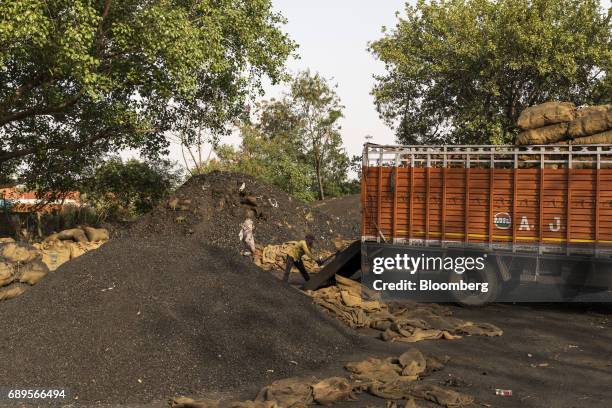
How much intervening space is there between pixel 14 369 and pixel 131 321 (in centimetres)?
174

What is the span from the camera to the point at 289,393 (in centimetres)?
838

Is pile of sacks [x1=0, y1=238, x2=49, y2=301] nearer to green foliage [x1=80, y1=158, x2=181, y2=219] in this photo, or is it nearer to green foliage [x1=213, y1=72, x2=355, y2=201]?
green foliage [x1=80, y1=158, x2=181, y2=219]

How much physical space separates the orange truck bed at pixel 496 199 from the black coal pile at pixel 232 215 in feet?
34.2

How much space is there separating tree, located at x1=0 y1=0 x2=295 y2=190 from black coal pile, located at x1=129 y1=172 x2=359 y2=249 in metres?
2.44

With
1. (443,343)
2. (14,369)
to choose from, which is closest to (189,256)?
(14,369)

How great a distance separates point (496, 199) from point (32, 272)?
10.2 metres

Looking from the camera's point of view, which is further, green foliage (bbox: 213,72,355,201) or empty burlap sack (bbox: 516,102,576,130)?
green foliage (bbox: 213,72,355,201)

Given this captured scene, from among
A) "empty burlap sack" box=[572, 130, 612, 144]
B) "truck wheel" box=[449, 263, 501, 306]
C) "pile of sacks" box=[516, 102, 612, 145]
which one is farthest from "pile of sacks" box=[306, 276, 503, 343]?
"empty burlap sack" box=[572, 130, 612, 144]

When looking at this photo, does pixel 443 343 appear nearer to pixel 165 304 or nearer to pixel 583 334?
pixel 583 334

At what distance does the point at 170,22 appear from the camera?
62.4ft

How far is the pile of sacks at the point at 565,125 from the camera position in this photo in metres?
14.3

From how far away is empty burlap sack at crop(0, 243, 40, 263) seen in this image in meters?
13.5

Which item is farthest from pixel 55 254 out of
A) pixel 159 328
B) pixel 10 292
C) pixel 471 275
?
pixel 471 275

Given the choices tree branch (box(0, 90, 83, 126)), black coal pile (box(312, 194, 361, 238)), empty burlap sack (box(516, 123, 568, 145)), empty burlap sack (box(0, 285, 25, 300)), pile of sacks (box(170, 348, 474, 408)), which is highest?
tree branch (box(0, 90, 83, 126))
